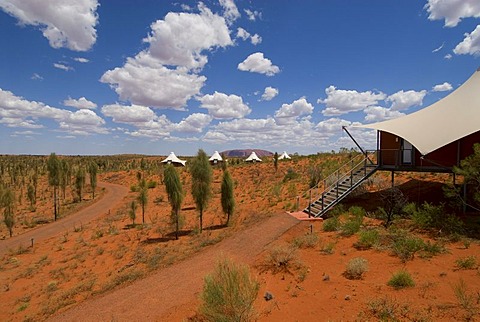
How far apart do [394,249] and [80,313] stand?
35.9 feet

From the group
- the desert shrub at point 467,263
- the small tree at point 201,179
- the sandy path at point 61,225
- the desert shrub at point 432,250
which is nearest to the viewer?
the desert shrub at point 467,263

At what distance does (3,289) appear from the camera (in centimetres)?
1209

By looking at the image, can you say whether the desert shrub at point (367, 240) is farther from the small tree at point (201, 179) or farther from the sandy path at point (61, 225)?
the sandy path at point (61, 225)

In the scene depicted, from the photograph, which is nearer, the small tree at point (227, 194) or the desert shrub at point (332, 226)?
the desert shrub at point (332, 226)

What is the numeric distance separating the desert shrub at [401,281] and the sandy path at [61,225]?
22.6m

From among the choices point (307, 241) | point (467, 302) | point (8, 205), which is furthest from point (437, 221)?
point (8, 205)

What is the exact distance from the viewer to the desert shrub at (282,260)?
948 centimetres

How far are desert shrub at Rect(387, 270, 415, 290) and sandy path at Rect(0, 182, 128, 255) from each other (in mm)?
22561

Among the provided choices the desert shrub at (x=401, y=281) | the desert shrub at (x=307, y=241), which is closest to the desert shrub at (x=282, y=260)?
the desert shrub at (x=307, y=241)

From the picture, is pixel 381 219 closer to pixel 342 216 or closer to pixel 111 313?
pixel 342 216

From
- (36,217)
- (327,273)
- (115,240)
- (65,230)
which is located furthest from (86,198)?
(327,273)

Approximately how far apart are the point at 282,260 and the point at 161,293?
4.38m

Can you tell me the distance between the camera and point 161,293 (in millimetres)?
9242

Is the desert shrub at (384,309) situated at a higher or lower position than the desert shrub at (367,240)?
lower
